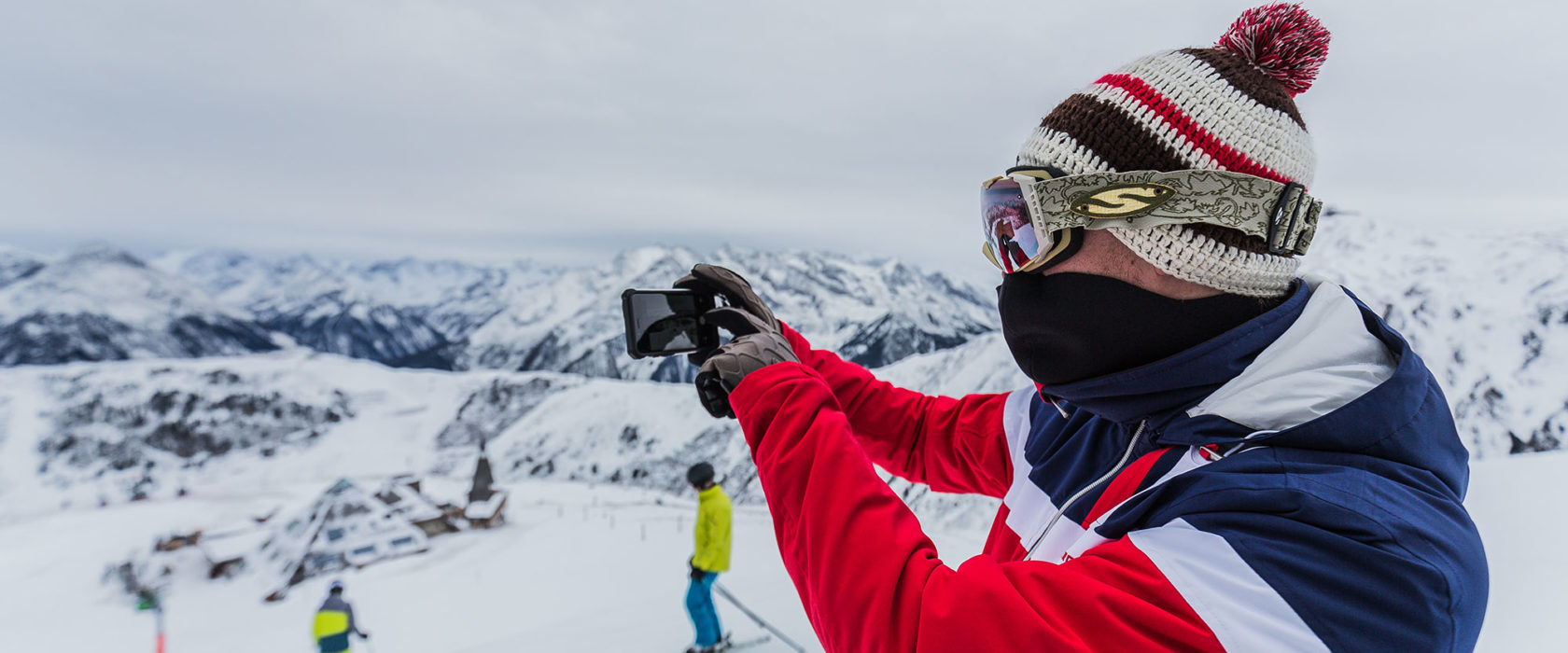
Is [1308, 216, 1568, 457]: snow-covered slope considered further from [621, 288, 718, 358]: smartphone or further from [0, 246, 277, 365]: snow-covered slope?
[0, 246, 277, 365]: snow-covered slope

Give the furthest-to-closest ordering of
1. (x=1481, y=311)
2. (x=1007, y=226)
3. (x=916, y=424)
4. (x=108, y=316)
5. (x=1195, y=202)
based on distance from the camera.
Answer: (x=108, y=316) → (x=1481, y=311) → (x=916, y=424) → (x=1007, y=226) → (x=1195, y=202)

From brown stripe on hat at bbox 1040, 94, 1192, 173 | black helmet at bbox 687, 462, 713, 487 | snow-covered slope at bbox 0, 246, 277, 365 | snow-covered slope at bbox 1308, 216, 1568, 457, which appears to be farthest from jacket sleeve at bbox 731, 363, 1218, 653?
snow-covered slope at bbox 0, 246, 277, 365

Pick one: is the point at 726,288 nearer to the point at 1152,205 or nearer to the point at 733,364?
the point at 733,364

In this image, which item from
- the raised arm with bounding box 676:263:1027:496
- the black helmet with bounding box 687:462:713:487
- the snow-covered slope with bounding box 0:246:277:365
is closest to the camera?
the raised arm with bounding box 676:263:1027:496

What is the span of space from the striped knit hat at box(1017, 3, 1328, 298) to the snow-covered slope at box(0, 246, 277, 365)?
154 m

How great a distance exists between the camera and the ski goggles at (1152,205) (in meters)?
1.21

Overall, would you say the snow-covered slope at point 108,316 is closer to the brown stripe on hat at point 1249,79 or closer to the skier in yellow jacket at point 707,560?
the skier in yellow jacket at point 707,560

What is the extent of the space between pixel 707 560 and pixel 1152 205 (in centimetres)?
628

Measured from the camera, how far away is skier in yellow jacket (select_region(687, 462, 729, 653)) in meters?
6.40

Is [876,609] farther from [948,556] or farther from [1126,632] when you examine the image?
[948,556]

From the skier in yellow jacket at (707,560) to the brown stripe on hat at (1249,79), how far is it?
6189 mm

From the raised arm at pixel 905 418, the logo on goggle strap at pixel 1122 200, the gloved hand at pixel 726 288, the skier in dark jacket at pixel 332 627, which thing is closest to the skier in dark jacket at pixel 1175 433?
the logo on goggle strap at pixel 1122 200

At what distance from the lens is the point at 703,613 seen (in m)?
6.42

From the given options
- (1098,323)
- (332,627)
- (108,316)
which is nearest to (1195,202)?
(1098,323)
